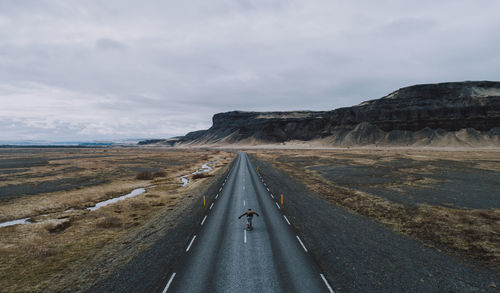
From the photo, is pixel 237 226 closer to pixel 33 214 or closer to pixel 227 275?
pixel 227 275

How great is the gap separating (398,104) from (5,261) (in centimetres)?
22475

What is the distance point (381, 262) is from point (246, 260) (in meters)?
7.18

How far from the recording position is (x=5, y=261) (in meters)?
12.6

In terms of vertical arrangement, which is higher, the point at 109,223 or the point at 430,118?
the point at 430,118

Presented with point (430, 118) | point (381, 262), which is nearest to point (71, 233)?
point (381, 262)

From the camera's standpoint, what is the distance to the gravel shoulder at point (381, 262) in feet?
31.1

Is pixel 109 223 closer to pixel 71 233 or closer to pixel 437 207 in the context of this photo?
pixel 71 233

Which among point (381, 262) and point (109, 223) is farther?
point (109, 223)

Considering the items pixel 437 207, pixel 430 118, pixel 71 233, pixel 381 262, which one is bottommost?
pixel 437 207

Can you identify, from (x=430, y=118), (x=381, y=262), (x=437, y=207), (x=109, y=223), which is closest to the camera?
(x=381, y=262)

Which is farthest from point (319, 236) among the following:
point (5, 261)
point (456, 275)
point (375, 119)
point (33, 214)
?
point (375, 119)

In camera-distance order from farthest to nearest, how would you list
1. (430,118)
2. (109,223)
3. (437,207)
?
(430,118) → (437,207) → (109,223)

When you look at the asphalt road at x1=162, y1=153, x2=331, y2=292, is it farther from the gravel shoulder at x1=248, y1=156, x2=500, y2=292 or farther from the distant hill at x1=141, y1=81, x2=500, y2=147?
the distant hill at x1=141, y1=81, x2=500, y2=147

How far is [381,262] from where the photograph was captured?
11.3 meters
